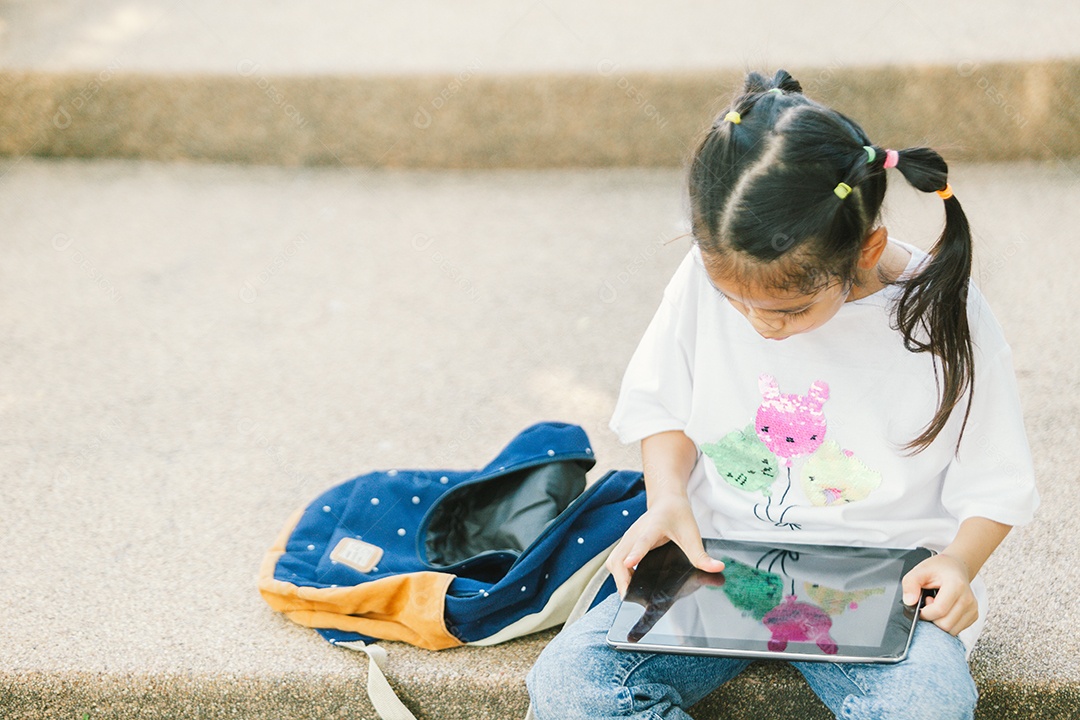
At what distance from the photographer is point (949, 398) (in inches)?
44.9

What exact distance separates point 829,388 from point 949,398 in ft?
0.48

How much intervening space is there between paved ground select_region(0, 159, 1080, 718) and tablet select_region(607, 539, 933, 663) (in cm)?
19

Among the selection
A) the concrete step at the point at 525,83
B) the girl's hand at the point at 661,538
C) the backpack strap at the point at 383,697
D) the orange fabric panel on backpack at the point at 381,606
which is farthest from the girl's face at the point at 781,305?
the concrete step at the point at 525,83

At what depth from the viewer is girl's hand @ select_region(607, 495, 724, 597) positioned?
4.10ft

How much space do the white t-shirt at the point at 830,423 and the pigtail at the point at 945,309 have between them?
3 centimetres

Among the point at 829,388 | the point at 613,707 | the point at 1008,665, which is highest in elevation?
the point at 829,388

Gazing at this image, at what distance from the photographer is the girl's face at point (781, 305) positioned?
1.10m

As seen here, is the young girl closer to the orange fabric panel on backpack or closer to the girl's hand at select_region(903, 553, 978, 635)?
the girl's hand at select_region(903, 553, 978, 635)

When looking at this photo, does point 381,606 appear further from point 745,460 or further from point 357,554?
point 745,460

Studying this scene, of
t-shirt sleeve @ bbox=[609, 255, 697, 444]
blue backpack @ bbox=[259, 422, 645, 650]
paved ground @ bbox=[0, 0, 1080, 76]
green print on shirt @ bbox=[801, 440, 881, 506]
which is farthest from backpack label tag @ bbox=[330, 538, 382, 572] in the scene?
paved ground @ bbox=[0, 0, 1080, 76]

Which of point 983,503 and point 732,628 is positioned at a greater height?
point 983,503

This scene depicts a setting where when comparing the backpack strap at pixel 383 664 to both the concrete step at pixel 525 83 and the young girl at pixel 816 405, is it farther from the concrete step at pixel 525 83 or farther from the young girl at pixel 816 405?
the concrete step at pixel 525 83

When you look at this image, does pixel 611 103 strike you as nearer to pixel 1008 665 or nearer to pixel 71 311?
pixel 71 311

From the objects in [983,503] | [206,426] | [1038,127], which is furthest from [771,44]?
[983,503]
